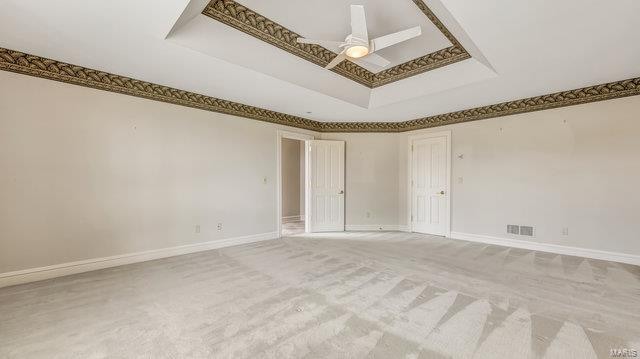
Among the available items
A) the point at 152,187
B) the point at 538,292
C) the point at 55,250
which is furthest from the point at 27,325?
the point at 538,292

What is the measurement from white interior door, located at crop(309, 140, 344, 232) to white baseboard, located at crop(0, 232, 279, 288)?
75.0 inches

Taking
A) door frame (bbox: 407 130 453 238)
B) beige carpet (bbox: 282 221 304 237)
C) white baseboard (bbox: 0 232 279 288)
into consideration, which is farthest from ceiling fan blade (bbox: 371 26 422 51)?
beige carpet (bbox: 282 221 304 237)

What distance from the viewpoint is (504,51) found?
289cm

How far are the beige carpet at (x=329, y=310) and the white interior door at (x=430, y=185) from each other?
1.90 metres

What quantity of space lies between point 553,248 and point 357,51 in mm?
4517

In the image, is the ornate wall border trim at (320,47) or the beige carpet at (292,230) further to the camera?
the beige carpet at (292,230)

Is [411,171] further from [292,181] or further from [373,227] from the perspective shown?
[292,181]

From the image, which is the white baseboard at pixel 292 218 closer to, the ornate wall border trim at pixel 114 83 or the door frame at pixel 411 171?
the door frame at pixel 411 171

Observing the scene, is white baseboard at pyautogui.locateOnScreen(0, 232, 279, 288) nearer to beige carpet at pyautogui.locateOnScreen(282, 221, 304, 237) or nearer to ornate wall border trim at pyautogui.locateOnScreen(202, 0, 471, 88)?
beige carpet at pyautogui.locateOnScreen(282, 221, 304, 237)

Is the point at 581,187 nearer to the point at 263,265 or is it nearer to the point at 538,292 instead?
the point at 538,292

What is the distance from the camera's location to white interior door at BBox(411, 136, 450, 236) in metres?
5.69

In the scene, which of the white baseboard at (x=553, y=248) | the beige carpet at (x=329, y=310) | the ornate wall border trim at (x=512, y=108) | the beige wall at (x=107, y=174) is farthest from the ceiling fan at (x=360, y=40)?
the white baseboard at (x=553, y=248)

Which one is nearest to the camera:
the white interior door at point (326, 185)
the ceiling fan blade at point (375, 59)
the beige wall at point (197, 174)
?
the ceiling fan blade at point (375, 59)

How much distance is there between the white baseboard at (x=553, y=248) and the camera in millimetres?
3785
